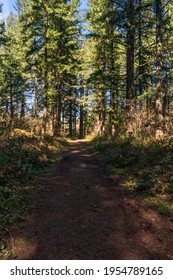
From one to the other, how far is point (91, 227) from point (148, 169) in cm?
377

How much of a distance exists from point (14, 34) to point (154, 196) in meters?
36.6

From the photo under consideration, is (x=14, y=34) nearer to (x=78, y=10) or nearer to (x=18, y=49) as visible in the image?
(x=18, y=49)

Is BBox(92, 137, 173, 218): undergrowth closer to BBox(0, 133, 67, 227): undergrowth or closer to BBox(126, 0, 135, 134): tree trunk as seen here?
BBox(126, 0, 135, 134): tree trunk

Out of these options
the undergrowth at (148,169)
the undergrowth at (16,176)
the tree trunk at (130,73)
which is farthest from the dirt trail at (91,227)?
the tree trunk at (130,73)

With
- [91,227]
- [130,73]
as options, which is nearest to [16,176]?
[91,227]

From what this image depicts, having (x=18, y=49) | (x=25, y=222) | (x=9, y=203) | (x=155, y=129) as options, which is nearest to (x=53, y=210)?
(x=25, y=222)

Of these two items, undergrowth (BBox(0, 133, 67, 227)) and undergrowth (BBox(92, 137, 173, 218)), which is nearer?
undergrowth (BBox(0, 133, 67, 227))

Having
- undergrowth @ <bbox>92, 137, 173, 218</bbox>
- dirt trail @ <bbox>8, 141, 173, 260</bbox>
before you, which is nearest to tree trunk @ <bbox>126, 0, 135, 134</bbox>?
undergrowth @ <bbox>92, 137, 173, 218</bbox>

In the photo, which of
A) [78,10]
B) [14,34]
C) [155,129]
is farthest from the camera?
[14,34]

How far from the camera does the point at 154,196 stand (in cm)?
688

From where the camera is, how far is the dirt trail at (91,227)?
426cm

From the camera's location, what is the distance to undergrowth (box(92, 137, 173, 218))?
22.3ft

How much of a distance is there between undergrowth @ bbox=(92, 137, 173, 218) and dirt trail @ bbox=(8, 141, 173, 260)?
500mm

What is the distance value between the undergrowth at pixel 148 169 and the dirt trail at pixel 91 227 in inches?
19.7
